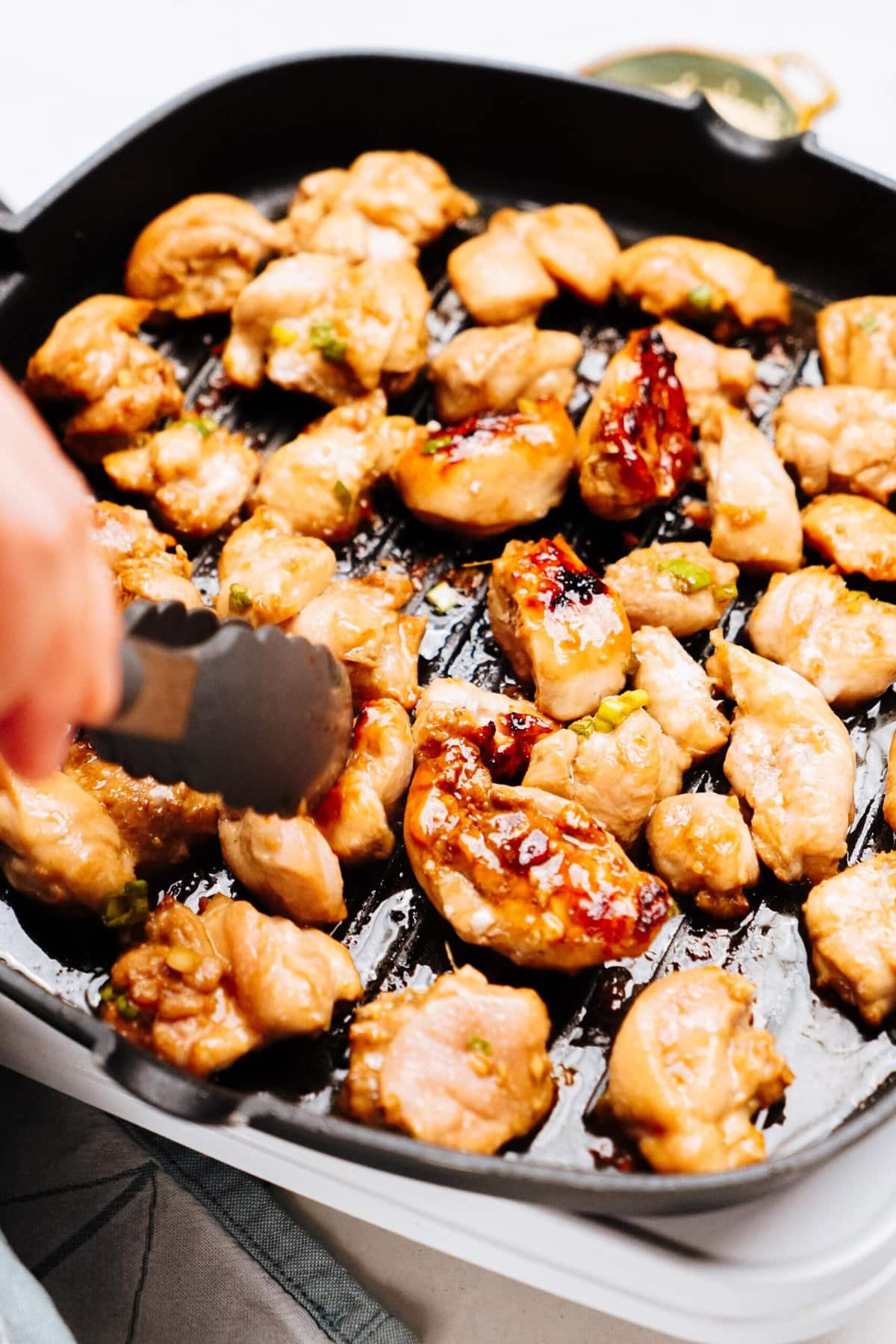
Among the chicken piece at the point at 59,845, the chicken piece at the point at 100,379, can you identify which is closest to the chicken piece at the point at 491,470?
the chicken piece at the point at 100,379

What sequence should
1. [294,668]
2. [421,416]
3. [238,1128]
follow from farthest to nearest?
1. [421,416]
2. [238,1128]
3. [294,668]

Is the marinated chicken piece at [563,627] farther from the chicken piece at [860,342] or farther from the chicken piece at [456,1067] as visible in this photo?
the chicken piece at [860,342]

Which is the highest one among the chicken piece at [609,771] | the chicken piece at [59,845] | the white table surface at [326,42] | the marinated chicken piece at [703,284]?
Answer: the white table surface at [326,42]

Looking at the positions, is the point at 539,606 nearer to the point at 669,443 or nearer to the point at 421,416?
the point at 669,443

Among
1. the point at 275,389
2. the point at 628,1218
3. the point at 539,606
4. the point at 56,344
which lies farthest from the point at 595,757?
the point at 56,344

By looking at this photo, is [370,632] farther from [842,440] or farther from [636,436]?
[842,440]
